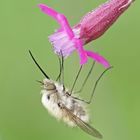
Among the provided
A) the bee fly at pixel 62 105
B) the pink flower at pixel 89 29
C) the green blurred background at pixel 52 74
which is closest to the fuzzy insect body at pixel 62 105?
the bee fly at pixel 62 105

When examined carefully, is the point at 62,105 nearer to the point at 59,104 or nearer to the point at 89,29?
the point at 59,104

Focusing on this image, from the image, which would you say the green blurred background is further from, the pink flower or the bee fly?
the pink flower

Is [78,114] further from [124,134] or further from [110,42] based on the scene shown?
[110,42]

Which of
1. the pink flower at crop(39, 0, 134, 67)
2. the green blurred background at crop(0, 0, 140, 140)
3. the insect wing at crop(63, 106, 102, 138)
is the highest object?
the green blurred background at crop(0, 0, 140, 140)

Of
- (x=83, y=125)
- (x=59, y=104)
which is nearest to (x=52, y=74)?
(x=59, y=104)

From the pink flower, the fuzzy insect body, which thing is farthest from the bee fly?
the pink flower

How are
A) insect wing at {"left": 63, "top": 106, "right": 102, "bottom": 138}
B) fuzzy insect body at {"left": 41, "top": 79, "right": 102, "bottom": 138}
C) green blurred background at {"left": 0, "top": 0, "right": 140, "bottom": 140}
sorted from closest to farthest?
insect wing at {"left": 63, "top": 106, "right": 102, "bottom": 138}
fuzzy insect body at {"left": 41, "top": 79, "right": 102, "bottom": 138}
green blurred background at {"left": 0, "top": 0, "right": 140, "bottom": 140}

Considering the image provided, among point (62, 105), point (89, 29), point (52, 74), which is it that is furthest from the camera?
point (52, 74)

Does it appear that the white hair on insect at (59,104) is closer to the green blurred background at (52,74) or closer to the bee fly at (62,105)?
the bee fly at (62,105)
